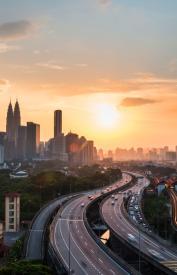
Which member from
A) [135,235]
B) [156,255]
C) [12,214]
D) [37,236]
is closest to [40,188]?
[12,214]

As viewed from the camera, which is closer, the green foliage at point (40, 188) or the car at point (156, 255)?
the car at point (156, 255)

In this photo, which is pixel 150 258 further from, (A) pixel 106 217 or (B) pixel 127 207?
(B) pixel 127 207

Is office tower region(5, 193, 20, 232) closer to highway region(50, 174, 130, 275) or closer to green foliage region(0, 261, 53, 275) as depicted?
highway region(50, 174, 130, 275)

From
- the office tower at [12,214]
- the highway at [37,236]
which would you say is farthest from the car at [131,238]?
the office tower at [12,214]

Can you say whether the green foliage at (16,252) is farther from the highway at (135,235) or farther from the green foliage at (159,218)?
the green foliage at (159,218)

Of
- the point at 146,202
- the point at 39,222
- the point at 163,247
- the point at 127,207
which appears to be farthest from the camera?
the point at 146,202

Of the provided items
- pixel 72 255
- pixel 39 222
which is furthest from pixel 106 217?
pixel 72 255
